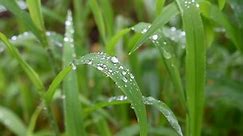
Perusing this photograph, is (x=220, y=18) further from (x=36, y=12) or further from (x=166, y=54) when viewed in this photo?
(x=36, y=12)

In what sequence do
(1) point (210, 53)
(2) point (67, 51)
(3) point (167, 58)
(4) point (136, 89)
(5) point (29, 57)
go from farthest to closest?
(5) point (29, 57), (1) point (210, 53), (2) point (67, 51), (3) point (167, 58), (4) point (136, 89)

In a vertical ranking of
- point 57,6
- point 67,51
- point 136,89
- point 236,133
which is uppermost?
point 57,6

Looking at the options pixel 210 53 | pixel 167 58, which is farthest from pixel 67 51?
pixel 210 53

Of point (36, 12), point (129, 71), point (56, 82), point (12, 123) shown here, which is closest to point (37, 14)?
point (36, 12)

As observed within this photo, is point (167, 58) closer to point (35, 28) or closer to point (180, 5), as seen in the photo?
point (180, 5)

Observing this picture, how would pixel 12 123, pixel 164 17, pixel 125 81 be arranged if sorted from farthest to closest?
pixel 12 123 → pixel 164 17 → pixel 125 81

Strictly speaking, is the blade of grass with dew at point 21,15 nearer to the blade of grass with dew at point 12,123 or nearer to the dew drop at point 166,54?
the dew drop at point 166,54

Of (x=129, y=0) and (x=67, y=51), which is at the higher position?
(x=129, y=0)
